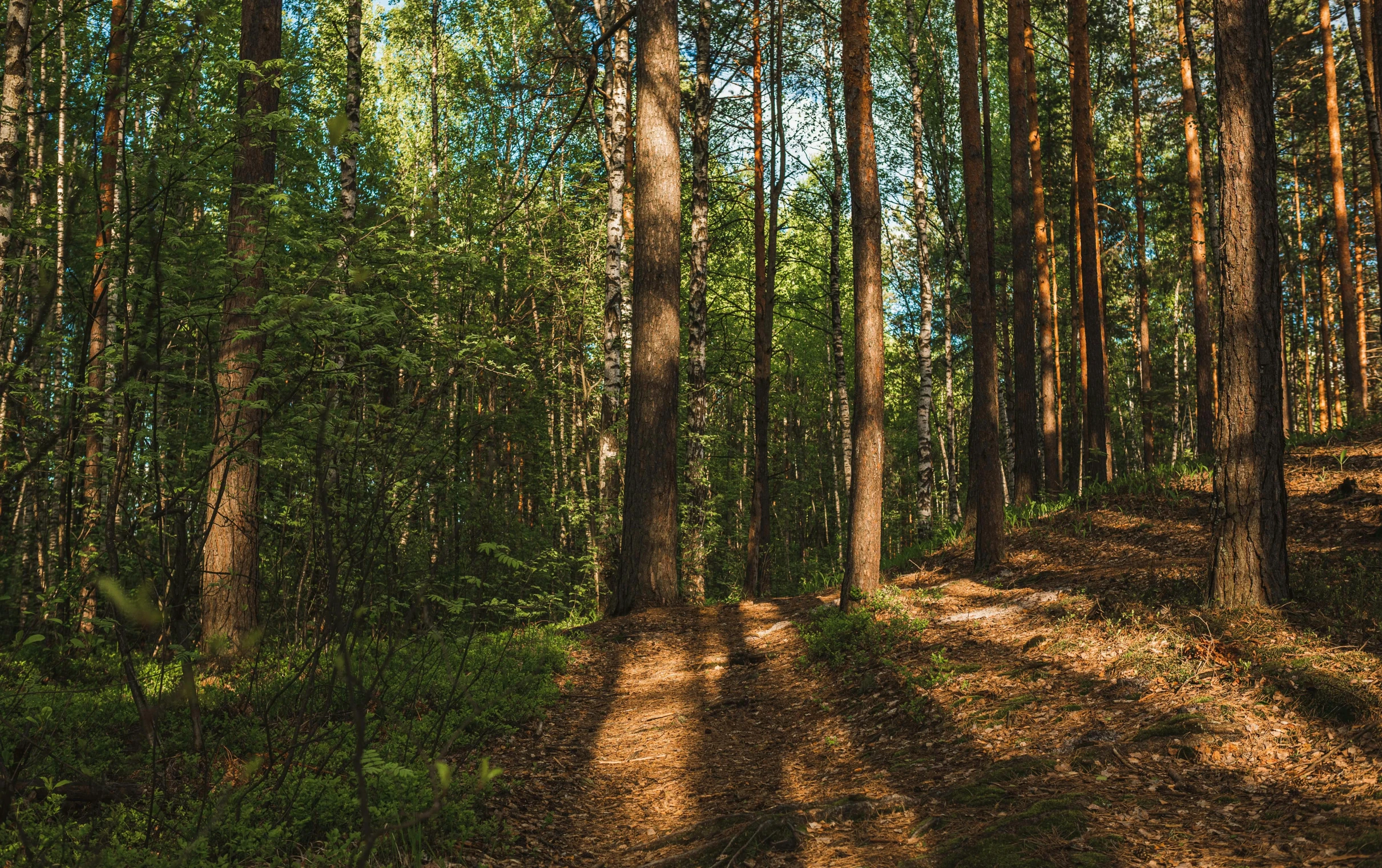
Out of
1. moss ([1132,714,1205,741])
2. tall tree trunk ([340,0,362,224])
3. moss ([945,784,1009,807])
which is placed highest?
tall tree trunk ([340,0,362,224])

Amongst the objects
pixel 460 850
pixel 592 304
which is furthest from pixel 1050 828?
pixel 592 304

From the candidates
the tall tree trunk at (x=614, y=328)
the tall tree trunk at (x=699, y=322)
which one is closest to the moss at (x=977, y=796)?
the tall tree trunk at (x=614, y=328)

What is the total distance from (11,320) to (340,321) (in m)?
1.86

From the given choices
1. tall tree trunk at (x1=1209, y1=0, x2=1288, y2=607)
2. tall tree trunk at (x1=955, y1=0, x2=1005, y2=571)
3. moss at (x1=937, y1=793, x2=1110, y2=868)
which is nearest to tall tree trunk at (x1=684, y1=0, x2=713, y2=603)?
tall tree trunk at (x1=955, y1=0, x2=1005, y2=571)

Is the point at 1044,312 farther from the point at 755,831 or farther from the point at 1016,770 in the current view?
the point at 755,831

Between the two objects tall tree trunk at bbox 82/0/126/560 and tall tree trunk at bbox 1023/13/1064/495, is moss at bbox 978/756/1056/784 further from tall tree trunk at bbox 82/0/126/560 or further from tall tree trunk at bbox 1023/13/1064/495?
tall tree trunk at bbox 1023/13/1064/495

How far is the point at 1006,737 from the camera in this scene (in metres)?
4.73

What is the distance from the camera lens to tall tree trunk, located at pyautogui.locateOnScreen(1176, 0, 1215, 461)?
1483 centimetres

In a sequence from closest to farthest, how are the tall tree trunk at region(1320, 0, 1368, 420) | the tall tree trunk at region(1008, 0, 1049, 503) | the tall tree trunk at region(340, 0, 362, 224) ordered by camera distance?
the tall tree trunk at region(340, 0, 362, 224) → the tall tree trunk at region(1008, 0, 1049, 503) → the tall tree trunk at region(1320, 0, 1368, 420)

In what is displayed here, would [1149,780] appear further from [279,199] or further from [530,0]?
[530,0]

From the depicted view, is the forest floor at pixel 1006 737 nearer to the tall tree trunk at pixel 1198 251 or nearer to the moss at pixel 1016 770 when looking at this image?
the moss at pixel 1016 770

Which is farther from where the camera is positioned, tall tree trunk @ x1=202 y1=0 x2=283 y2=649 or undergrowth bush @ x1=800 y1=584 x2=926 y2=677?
tall tree trunk @ x1=202 y1=0 x2=283 y2=649

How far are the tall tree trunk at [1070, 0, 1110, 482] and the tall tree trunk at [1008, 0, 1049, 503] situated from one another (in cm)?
144

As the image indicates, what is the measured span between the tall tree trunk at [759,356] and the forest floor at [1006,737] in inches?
200
